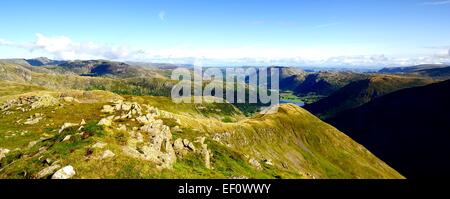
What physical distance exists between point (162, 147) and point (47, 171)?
35.9 metres

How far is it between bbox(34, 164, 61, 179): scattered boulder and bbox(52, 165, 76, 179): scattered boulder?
2277mm

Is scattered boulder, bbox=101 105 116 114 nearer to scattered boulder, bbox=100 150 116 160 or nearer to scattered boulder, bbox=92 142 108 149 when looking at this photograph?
scattered boulder, bbox=92 142 108 149

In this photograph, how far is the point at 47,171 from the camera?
1697 inches

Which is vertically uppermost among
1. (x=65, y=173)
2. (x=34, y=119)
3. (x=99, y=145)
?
(x=99, y=145)

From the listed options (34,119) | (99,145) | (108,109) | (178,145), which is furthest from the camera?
(108,109)

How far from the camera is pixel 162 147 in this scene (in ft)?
256

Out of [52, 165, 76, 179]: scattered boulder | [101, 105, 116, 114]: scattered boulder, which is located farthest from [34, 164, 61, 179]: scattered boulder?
[101, 105, 116, 114]: scattered boulder

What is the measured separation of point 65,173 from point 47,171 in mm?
3820

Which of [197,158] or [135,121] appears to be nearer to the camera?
[197,158]

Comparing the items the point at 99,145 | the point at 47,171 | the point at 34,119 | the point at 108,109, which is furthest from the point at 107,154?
the point at 108,109

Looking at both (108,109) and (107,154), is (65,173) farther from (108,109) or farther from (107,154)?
(108,109)

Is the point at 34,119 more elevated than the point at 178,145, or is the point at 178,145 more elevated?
the point at 34,119
